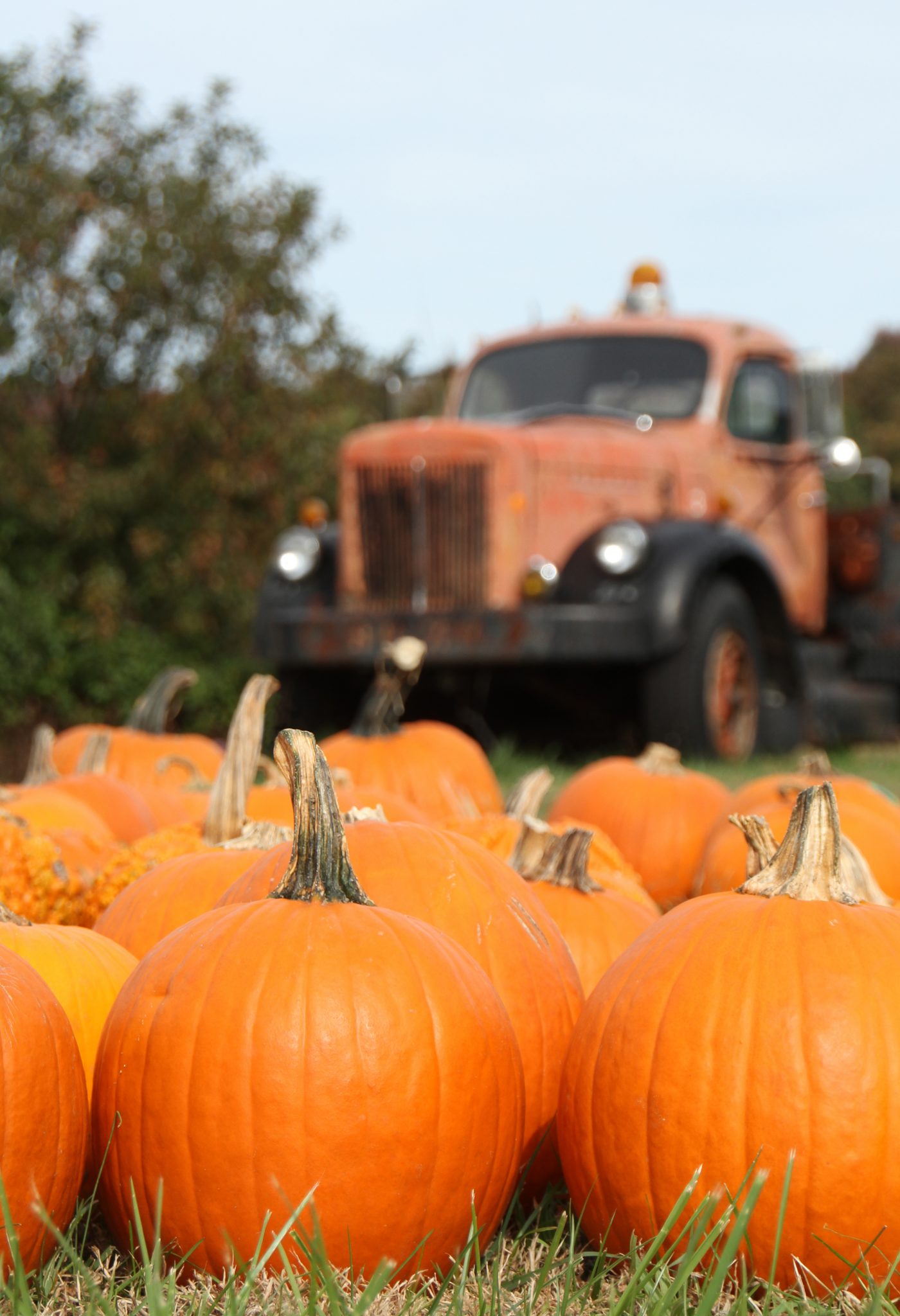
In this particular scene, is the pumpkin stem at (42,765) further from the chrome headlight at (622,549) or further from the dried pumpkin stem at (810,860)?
the chrome headlight at (622,549)

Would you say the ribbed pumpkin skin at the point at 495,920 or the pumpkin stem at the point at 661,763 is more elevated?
the ribbed pumpkin skin at the point at 495,920

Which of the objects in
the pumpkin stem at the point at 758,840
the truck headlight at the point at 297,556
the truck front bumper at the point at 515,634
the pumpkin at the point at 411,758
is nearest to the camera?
the pumpkin stem at the point at 758,840

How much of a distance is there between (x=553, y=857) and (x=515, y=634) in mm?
4681

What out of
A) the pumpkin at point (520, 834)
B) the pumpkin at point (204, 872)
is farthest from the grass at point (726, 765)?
the pumpkin at point (204, 872)

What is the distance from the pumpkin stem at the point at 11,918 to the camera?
2.08 metres

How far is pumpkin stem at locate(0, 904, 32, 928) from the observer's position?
2.08 metres

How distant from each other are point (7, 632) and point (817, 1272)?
8.93 m

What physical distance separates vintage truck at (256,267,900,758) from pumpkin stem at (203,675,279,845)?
455 cm

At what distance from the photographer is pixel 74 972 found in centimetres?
208

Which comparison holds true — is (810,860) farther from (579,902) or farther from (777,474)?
(777,474)

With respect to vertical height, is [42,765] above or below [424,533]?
below

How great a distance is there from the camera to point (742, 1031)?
1.82 m

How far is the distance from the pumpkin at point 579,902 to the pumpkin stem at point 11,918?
2.82 feet

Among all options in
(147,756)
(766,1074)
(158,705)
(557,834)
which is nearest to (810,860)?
(766,1074)
